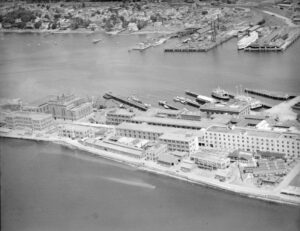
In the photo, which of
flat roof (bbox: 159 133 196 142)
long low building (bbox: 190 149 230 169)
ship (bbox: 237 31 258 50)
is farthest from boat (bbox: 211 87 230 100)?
ship (bbox: 237 31 258 50)

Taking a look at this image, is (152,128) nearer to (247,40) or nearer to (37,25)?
(247,40)

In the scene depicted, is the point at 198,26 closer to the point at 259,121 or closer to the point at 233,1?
the point at 233,1

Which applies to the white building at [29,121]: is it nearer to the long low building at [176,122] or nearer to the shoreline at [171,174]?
the shoreline at [171,174]

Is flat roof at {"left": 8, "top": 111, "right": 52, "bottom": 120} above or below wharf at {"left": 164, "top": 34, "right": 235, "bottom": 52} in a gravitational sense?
above

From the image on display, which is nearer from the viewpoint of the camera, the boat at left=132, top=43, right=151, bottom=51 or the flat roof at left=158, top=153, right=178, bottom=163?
the flat roof at left=158, top=153, right=178, bottom=163

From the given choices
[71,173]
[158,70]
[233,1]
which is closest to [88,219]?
[71,173]

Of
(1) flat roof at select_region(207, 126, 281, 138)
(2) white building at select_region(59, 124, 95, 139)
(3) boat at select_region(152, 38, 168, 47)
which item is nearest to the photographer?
(1) flat roof at select_region(207, 126, 281, 138)

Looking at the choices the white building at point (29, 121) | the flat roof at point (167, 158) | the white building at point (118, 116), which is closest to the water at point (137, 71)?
the white building at point (118, 116)

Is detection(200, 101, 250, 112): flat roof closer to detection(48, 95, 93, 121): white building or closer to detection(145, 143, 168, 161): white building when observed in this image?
detection(145, 143, 168, 161): white building
